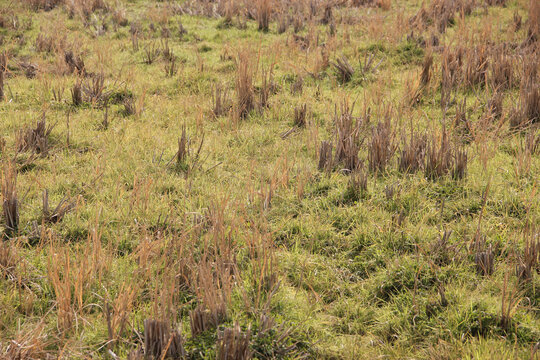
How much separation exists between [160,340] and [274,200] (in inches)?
72.2

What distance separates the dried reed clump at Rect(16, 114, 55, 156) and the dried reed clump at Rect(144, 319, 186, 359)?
3.06 meters

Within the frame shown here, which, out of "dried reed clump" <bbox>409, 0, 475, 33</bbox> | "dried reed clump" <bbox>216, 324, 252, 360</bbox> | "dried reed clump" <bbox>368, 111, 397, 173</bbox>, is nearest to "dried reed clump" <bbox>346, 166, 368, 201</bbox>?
"dried reed clump" <bbox>368, 111, 397, 173</bbox>

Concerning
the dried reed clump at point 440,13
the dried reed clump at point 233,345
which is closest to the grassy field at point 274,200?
the dried reed clump at point 233,345

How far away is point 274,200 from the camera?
13.2 feet

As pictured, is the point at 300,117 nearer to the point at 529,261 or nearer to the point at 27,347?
the point at 529,261

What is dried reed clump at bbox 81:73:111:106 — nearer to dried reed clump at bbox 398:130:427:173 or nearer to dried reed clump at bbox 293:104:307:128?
dried reed clump at bbox 293:104:307:128

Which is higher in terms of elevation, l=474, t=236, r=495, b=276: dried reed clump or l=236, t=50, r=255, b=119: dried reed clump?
l=236, t=50, r=255, b=119: dried reed clump

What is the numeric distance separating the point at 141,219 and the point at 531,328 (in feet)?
8.75

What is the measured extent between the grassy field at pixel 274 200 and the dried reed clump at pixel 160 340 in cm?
1

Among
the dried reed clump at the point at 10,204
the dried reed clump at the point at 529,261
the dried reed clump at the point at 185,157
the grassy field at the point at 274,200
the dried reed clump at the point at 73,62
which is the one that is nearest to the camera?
the grassy field at the point at 274,200

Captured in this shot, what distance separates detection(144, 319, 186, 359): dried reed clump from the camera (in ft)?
7.79

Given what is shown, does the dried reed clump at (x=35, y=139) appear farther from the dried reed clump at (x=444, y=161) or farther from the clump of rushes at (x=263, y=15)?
the clump of rushes at (x=263, y=15)

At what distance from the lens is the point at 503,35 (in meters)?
7.71

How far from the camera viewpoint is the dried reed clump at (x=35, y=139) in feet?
15.7
